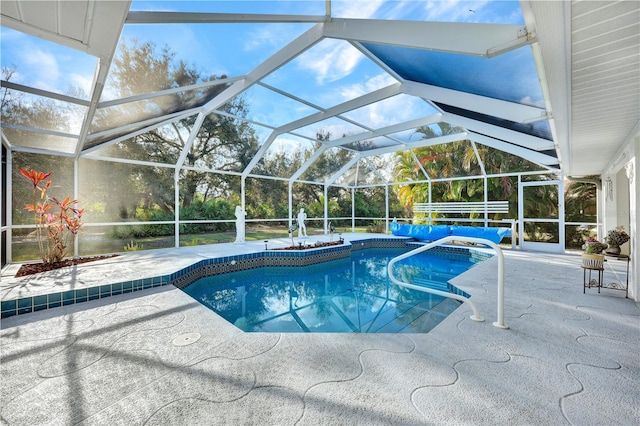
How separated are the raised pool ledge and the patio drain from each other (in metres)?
2.27

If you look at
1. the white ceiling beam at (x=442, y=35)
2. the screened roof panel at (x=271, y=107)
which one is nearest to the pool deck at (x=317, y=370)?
the white ceiling beam at (x=442, y=35)

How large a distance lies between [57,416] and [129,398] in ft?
1.20

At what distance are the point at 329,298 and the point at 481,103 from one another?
4424 mm

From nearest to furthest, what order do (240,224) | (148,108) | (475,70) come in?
(475,70), (148,108), (240,224)

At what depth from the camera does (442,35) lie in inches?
119

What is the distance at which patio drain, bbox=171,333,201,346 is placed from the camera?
2590 millimetres

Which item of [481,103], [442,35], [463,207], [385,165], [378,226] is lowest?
[378,226]

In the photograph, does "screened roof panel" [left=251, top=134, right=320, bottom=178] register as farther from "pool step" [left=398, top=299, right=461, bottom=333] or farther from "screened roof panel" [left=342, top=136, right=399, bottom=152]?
"pool step" [left=398, top=299, right=461, bottom=333]

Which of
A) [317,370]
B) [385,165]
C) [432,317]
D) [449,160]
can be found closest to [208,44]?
[317,370]

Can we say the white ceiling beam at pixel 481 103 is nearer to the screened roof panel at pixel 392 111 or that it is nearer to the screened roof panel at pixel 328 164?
the screened roof panel at pixel 392 111

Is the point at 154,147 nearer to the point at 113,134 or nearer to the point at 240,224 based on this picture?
the point at 113,134

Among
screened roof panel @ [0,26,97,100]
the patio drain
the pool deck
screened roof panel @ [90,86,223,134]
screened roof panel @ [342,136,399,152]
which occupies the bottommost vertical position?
the patio drain

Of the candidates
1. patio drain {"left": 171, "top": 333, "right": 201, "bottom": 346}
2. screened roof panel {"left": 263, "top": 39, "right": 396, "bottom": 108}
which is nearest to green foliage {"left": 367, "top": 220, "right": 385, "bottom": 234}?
screened roof panel {"left": 263, "top": 39, "right": 396, "bottom": 108}

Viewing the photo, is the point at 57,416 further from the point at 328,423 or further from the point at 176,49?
the point at 176,49
